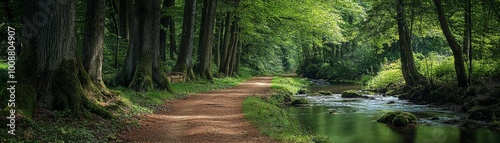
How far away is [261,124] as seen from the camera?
393 inches

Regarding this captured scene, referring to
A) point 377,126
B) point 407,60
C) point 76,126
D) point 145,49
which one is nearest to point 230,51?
point 407,60

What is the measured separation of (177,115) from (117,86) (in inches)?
187

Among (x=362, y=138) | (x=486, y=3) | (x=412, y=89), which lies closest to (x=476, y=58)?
(x=412, y=89)

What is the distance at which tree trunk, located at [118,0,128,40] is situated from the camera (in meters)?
22.6

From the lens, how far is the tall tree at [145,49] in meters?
15.0

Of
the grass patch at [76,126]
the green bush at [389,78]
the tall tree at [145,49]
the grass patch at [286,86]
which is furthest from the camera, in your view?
the green bush at [389,78]

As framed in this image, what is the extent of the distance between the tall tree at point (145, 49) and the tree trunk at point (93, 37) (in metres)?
3.14

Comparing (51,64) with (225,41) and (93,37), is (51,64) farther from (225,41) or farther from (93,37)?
(225,41)

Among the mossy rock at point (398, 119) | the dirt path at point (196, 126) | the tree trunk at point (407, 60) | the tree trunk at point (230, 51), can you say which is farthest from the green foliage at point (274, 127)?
the tree trunk at point (230, 51)

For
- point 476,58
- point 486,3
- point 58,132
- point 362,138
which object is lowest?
point 362,138

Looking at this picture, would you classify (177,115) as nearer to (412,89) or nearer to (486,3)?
(486,3)

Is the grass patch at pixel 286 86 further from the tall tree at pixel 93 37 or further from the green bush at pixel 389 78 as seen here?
the tall tree at pixel 93 37

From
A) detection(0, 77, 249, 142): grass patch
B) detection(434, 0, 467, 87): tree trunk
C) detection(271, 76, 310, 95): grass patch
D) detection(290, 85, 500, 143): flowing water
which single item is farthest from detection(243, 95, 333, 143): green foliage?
detection(434, 0, 467, 87): tree trunk

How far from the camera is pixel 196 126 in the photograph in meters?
9.34
